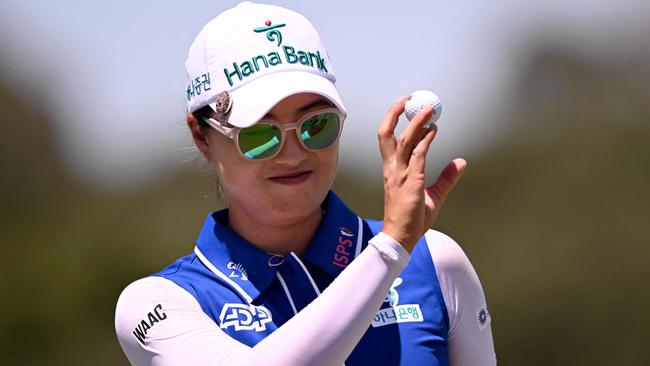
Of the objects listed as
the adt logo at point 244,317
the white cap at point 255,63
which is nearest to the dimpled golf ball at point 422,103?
the white cap at point 255,63

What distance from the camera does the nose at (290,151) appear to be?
11.2ft

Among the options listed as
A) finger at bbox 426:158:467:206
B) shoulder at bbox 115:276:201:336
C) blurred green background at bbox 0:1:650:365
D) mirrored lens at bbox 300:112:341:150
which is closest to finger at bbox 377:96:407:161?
finger at bbox 426:158:467:206

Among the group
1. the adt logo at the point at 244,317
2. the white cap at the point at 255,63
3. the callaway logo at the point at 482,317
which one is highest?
the white cap at the point at 255,63

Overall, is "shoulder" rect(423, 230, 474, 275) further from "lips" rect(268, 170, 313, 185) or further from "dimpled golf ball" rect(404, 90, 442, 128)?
"dimpled golf ball" rect(404, 90, 442, 128)

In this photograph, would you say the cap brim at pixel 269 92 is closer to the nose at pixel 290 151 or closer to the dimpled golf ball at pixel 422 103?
the nose at pixel 290 151

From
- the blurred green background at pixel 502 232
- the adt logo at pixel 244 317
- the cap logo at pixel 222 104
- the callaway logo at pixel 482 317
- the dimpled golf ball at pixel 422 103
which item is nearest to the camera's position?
the dimpled golf ball at pixel 422 103

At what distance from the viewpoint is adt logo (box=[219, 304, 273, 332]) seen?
3395mm

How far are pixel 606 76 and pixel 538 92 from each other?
4.28 ft

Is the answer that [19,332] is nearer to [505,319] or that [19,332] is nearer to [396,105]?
[505,319]

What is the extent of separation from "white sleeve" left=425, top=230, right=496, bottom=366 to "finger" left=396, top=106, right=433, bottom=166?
1.96ft

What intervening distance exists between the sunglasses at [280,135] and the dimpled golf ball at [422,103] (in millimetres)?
325

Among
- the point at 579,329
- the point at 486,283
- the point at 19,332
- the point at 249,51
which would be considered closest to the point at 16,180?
Answer: the point at 19,332

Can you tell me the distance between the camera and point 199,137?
3.75 m

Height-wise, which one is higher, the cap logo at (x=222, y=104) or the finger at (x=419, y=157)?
the cap logo at (x=222, y=104)
